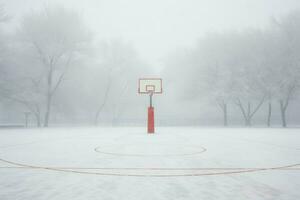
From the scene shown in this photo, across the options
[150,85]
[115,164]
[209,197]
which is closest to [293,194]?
[209,197]

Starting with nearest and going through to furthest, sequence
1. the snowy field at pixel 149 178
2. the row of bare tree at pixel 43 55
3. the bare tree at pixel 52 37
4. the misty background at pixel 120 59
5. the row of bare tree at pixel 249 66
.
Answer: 1. the snowy field at pixel 149 178
2. the row of bare tree at pixel 249 66
3. the misty background at pixel 120 59
4. the row of bare tree at pixel 43 55
5. the bare tree at pixel 52 37

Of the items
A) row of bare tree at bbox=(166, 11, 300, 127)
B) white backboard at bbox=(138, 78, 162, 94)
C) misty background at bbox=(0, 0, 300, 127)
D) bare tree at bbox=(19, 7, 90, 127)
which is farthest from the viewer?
bare tree at bbox=(19, 7, 90, 127)

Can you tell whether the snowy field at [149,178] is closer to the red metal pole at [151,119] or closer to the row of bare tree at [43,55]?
the red metal pole at [151,119]

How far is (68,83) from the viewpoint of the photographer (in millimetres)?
40875

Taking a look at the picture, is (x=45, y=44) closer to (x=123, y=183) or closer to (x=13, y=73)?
(x=13, y=73)

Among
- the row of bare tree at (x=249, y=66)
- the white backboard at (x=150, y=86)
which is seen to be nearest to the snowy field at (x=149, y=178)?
the white backboard at (x=150, y=86)

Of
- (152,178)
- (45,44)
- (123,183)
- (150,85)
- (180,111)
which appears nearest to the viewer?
(123,183)

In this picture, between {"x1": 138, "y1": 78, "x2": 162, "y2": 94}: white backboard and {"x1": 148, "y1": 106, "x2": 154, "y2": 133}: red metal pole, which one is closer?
{"x1": 148, "y1": 106, "x2": 154, "y2": 133}: red metal pole

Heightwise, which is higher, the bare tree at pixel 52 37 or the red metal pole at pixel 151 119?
the bare tree at pixel 52 37

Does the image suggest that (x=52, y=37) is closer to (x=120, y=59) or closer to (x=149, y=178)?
(x=120, y=59)

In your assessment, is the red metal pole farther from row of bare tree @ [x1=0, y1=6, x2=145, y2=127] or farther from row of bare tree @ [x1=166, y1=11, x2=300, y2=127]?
row of bare tree @ [x1=0, y1=6, x2=145, y2=127]

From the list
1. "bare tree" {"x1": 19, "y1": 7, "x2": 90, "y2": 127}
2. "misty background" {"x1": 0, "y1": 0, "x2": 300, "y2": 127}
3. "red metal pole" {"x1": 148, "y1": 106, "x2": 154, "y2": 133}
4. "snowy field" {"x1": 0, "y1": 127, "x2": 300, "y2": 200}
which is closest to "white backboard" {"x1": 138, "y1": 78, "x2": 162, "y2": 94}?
"red metal pole" {"x1": 148, "y1": 106, "x2": 154, "y2": 133}

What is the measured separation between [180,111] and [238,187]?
68.8 metres

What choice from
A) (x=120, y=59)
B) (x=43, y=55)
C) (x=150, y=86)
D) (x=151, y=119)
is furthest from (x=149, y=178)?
(x=120, y=59)
